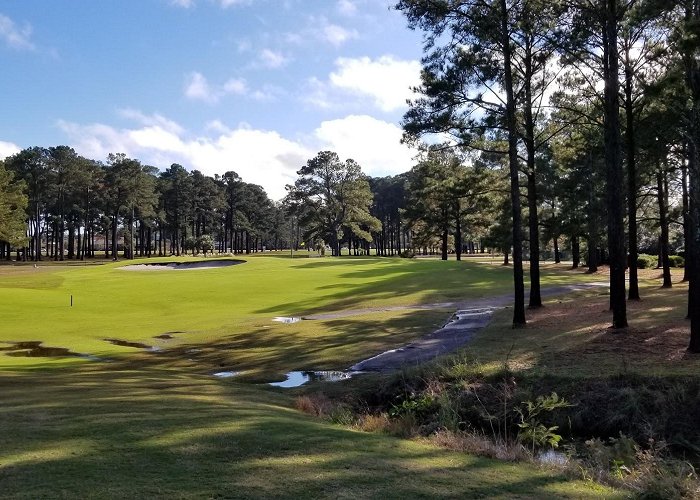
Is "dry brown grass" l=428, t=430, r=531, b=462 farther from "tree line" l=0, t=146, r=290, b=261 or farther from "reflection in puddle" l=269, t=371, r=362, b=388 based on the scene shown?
"tree line" l=0, t=146, r=290, b=261

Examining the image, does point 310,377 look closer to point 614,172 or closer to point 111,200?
point 614,172

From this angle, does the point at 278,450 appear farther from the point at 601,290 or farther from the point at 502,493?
the point at 601,290

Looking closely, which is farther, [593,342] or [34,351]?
[34,351]

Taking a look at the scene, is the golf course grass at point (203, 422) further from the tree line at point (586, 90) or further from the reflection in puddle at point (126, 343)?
the tree line at point (586, 90)

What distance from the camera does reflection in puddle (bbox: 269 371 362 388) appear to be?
14.6 m

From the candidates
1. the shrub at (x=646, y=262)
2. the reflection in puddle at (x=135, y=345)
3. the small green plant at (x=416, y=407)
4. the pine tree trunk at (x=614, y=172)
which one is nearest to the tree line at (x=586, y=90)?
the pine tree trunk at (x=614, y=172)

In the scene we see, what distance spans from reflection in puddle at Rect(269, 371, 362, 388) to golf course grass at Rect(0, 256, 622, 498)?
0.53 meters

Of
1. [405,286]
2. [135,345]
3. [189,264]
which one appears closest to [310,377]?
[135,345]

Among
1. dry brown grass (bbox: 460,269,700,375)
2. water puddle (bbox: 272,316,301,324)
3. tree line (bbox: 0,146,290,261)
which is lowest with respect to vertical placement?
water puddle (bbox: 272,316,301,324)

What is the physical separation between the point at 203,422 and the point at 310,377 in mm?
8142

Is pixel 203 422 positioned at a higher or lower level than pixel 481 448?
higher

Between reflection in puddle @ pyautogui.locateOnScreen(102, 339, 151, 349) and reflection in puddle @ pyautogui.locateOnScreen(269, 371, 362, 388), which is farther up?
reflection in puddle @ pyautogui.locateOnScreen(269, 371, 362, 388)

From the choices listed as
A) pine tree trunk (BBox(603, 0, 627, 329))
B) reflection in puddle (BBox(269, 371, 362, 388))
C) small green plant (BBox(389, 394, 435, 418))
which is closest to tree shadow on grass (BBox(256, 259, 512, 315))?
reflection in puddle (BBox(269, 371, 362, 388))

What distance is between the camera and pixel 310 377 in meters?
15.3
